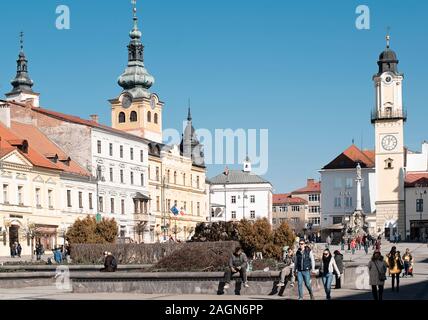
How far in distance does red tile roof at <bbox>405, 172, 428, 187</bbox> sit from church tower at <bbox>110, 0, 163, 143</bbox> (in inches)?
1088

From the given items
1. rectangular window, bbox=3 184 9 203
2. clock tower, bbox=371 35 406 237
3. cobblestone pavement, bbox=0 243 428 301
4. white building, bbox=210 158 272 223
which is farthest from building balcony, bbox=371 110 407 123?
cobblestone pavement, bbox=0 243 428 301

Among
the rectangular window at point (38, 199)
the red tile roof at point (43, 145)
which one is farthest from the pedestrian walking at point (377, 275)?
the red tile roof at point (43, 145)

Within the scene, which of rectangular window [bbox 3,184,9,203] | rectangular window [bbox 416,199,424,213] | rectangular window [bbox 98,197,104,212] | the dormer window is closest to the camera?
rectangular window [bbox 3,184,9,203]

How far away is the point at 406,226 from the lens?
9844 centimetres

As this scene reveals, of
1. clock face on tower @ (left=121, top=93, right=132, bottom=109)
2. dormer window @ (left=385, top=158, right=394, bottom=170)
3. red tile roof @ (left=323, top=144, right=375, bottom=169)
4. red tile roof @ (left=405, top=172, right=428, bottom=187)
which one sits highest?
clock face on tower @ (left=121, top=93, right=132, bottom=109)

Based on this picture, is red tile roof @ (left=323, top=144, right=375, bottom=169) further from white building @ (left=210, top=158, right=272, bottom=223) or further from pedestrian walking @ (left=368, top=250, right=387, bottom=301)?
pedestrian walking @ (left=368, top=250, right=387, bottom=301)

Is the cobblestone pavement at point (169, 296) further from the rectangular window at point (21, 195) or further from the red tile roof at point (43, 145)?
the red tile roof at point (43, 145)

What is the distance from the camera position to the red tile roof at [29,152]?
61.1 meters

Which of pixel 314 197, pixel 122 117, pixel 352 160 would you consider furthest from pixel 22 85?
pixel 314 197

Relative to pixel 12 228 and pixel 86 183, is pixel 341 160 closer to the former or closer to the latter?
pixel 86 183

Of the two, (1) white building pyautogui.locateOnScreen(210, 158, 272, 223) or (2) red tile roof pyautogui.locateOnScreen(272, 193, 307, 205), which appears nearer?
(1) white building pyautogui.locateOnScreen(210, 158, 272, 223)

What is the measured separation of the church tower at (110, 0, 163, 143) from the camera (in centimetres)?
9894
